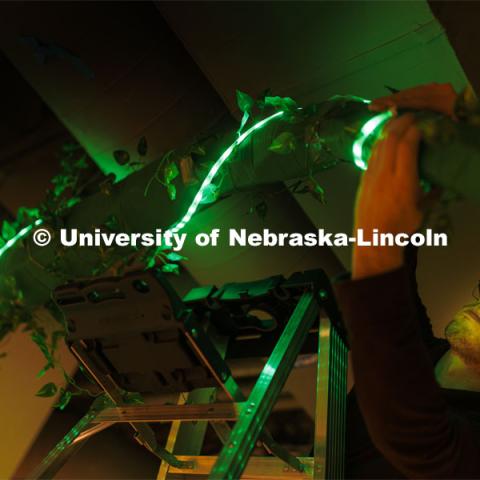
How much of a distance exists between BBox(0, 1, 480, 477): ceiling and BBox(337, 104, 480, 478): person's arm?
39.5 inches

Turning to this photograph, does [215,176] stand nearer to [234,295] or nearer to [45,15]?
[234,295]

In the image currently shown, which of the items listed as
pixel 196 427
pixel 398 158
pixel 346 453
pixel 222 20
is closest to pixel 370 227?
pixel 398 158

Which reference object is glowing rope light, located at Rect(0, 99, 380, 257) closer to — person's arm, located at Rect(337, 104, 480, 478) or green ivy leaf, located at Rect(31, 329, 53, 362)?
person's arm, located at Rect(337, 104, 480, 478)

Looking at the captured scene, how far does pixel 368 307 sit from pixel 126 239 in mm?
858

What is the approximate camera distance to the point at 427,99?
79 centimetres

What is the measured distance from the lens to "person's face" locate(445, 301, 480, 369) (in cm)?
125

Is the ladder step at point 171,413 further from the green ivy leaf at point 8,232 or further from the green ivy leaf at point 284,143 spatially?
the green ivy leaf at point 8,232

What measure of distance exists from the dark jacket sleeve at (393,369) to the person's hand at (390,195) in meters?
0.03

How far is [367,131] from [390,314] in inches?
12.9

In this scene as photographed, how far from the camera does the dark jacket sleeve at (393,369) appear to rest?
0.77 meters

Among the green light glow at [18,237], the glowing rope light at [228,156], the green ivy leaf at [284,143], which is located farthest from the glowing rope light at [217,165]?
the green light glow at [18,237]

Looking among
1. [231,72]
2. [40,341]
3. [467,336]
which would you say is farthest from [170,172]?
[467,336]

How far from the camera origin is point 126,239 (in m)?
1.46

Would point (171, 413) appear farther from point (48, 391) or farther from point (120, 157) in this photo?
point (120, 157)
